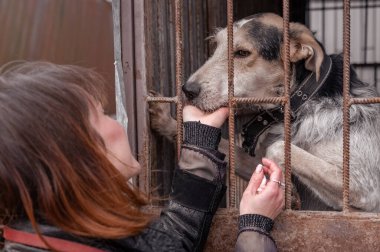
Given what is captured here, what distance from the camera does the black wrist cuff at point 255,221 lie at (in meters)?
1.94

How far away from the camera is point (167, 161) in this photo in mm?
2836

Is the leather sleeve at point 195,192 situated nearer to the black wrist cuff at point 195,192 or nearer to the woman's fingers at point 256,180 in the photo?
the black wrist cuff at point 195,192

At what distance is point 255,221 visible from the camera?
1.94 m

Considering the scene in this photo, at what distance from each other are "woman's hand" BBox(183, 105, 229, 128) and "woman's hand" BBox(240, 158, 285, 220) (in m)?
0.27

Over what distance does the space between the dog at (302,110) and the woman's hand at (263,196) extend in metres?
0.58

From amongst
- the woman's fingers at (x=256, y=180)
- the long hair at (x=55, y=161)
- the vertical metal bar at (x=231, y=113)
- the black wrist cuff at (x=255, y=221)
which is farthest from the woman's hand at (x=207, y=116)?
the long hair at (x=55, y=161)

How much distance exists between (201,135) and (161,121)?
575 millimetres

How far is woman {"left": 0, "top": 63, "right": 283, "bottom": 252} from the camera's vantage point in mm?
1519

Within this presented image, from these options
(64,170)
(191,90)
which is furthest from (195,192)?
(191,90)

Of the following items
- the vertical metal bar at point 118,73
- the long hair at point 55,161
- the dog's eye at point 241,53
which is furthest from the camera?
the dog's eye at point 241,53

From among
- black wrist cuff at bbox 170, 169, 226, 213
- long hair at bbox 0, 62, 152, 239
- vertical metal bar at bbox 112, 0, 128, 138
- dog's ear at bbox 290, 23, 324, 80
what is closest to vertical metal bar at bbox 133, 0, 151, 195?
vertical metal bar at bbox 112, 0, 128, 138

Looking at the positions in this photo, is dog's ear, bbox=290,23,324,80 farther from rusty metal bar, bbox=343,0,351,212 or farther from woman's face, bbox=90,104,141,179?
woman's face, bbox=90,104,141,179

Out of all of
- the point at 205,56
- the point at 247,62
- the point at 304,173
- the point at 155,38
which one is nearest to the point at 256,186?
the point at 304,173

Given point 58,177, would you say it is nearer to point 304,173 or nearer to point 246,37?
point 304,173
